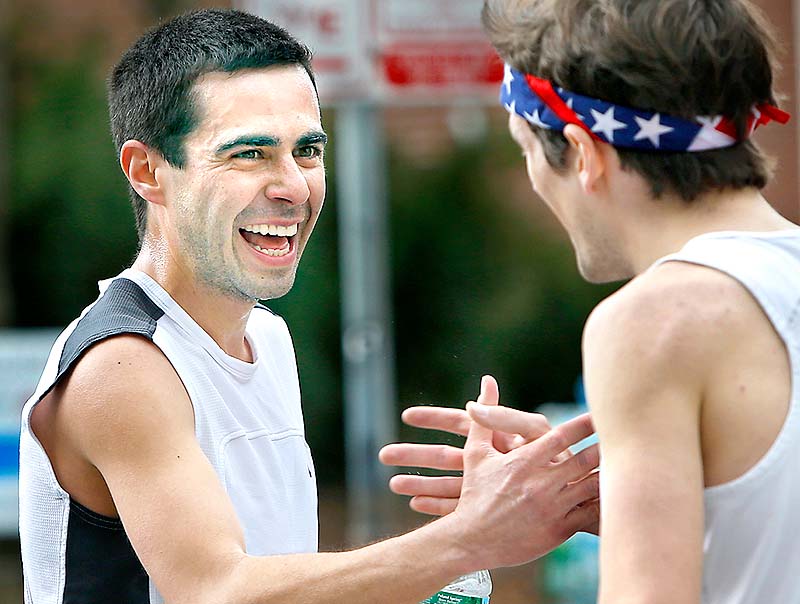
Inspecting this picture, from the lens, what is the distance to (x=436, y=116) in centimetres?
1219

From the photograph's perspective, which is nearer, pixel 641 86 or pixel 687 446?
pixel 687 446

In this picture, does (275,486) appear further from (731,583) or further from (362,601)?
(731,583)

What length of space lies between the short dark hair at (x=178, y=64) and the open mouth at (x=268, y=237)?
0.22m

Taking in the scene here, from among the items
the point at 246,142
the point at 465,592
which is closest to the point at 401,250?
the point at 246,142

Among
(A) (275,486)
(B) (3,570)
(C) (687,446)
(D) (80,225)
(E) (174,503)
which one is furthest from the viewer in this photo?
(D) (80,225)

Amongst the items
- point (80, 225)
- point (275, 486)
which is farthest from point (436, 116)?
point (275, 486)

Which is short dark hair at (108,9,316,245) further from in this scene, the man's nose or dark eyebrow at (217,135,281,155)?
the man's nose

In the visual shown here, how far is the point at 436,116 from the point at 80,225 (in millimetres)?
3594

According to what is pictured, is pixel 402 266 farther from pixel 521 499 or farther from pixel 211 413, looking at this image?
pixel 521 499

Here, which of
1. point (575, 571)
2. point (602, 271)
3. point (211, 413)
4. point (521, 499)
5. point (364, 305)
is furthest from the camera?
point (364, 305)

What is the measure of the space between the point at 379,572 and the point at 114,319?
0.76 meters

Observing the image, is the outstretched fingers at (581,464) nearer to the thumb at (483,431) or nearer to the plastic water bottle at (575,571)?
the thumb at (483,431)

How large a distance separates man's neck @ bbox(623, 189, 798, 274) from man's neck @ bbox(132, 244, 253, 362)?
47.7 inches

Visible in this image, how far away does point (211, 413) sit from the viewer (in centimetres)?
279
